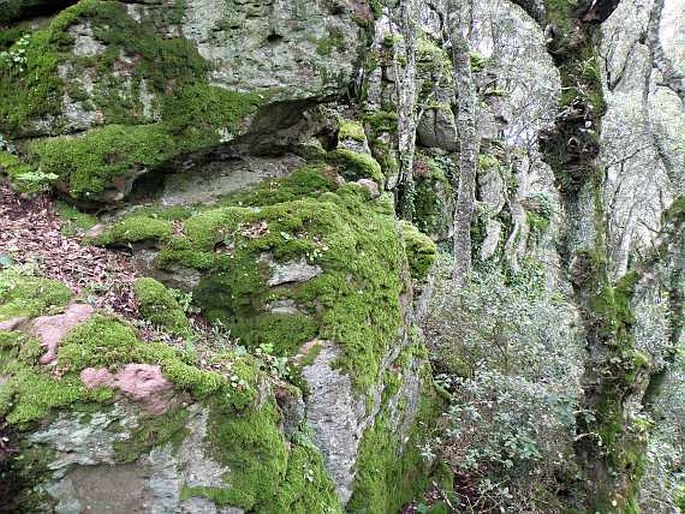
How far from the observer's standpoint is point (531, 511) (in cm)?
644

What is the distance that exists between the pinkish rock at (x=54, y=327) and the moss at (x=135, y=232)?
1.83 metres

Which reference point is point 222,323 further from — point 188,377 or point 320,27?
point 320,27

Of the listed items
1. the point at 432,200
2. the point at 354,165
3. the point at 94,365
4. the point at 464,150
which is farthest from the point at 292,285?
the point at 432,200

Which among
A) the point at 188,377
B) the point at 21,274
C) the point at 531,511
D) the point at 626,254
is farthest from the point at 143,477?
the point at 626,254

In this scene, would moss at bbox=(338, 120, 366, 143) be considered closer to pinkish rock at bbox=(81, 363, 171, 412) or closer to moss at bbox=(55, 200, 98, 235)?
moss at bbox=(55, 200, 98, 235)

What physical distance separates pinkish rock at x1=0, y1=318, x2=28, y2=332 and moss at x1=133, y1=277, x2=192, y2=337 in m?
1.09

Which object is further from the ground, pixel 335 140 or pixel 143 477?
pixel 335 140

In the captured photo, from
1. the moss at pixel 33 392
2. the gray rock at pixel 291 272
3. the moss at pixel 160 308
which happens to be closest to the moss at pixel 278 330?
the gray rock at pixel 291 272

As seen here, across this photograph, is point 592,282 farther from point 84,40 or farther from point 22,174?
point 84,40

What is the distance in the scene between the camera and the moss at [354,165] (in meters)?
8.16

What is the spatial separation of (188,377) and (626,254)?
85.7 feet

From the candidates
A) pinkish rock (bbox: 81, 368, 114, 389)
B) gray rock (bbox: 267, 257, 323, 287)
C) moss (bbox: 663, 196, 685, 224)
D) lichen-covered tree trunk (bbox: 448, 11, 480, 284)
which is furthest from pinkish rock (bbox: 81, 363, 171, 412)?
lichen-covered tree trunk (bbox: 448, 11, 480, 284)

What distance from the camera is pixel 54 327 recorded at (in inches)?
149

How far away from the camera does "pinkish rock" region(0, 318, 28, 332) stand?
3.71m
